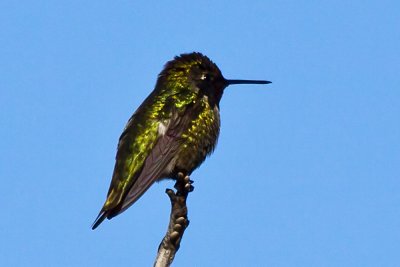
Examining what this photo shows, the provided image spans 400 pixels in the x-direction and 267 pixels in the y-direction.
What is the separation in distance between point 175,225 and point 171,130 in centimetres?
291

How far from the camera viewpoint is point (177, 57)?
826 cm

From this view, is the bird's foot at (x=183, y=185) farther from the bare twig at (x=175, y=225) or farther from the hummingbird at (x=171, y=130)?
the hummingbird at (x=171, y=130)

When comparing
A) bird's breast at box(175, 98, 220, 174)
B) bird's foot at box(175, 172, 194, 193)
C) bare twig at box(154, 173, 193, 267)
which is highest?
bird's breast at box(175, 98, 220, 174)

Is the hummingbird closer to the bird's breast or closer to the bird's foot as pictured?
the bird's breast

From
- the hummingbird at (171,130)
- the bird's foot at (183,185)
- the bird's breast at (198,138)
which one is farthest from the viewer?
the bird's breast at (198,138)

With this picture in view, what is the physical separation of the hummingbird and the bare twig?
1.23 metres

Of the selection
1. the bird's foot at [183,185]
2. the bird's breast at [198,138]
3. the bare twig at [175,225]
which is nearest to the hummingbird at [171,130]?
the bird's breast at [198,138]

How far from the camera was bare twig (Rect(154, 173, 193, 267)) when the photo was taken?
3989mm

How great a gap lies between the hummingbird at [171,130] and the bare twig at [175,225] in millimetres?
1225

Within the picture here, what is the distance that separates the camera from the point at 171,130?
7.19 meters

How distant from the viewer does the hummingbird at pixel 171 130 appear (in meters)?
6.62

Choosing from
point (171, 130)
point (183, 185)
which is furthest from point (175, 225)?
point (171, 130)

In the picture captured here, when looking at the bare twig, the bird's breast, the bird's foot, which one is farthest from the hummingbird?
the bare twig

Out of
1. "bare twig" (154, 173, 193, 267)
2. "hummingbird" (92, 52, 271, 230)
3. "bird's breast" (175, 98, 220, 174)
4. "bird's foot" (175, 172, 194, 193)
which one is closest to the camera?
"bare twig" (154, 173, 193, 267)
